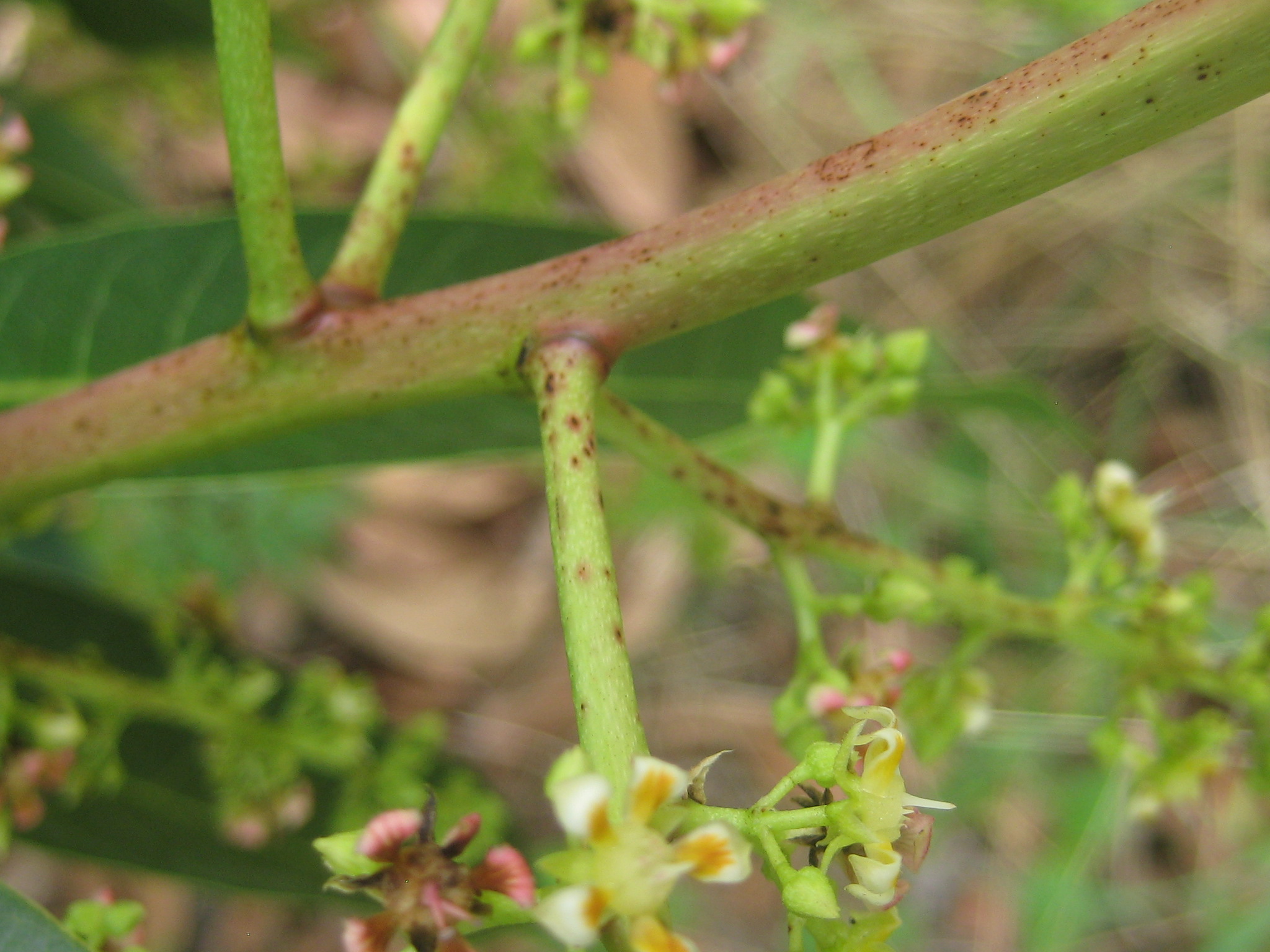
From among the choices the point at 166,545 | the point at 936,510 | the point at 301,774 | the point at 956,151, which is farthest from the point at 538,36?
the point at 936,510

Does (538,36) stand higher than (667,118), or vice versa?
(667,118)

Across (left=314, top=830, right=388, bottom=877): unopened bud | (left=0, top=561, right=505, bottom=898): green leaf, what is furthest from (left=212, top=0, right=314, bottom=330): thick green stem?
(left=0, top=561, right=505, bottom=898): green leaf

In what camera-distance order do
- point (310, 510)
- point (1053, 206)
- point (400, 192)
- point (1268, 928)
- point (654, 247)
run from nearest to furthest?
point (654, 247) < point (400, 192) < point (1268, 928) < point (310, 510) < point (1053, 206)

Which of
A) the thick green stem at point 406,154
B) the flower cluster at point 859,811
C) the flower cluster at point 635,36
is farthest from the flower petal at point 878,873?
the flower cluster at point 635,36

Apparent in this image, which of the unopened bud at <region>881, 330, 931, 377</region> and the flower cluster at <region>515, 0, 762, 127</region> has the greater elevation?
the flower cluster at <region>515, 0, 762, 127</region>

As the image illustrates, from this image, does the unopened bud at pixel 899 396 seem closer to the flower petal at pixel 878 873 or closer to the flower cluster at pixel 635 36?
the flower cluster at pixel 635 36

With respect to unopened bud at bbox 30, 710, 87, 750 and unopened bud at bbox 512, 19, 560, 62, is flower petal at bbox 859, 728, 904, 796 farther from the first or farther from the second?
unopened bud at bbox 30, 710, 87, 750

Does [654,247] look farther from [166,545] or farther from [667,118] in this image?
[667,118]

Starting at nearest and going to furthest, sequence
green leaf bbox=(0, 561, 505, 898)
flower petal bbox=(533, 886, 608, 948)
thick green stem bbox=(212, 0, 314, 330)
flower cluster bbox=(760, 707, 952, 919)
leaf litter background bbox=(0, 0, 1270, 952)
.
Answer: flower petal bbox=(533, 886, 608, 948) < flower cluster bbox=(760, 707, 952, 919) < thick green stem bbox=(212, 0, 314, 330) < green leaf bbox=(0, 561, 505, 898) < leaf litter background bbox=(0, 0, 1270, 952)
